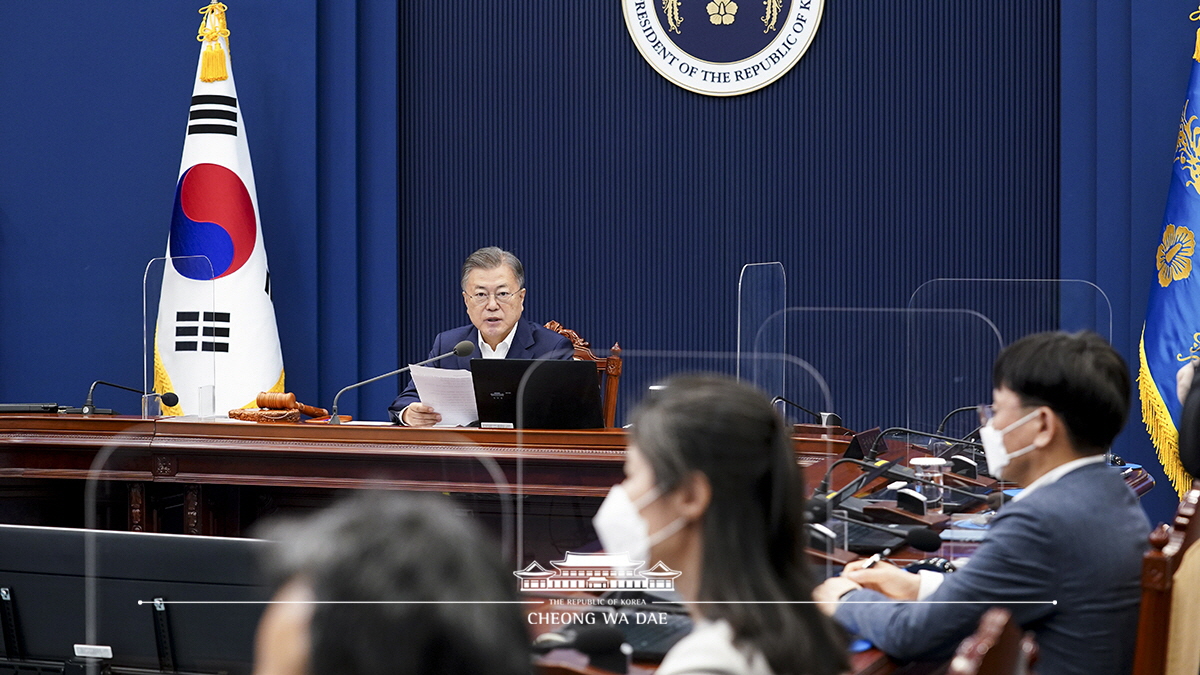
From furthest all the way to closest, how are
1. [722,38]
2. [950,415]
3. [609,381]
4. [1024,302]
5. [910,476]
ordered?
[722,38] → [1024,302] → [950,415] → [609,381] → [910,476]

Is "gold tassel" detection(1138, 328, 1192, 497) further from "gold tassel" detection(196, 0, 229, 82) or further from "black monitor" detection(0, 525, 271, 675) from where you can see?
"gold tassel" detection(196, 0, 229, 82)

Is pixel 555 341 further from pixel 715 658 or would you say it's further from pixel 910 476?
pixel 715 658

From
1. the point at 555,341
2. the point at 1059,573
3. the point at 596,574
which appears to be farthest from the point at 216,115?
the point at 1059,573

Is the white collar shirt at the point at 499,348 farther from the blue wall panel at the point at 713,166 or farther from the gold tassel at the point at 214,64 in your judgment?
the gold tassel at the point at 214,64

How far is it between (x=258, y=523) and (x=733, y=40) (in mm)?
3244

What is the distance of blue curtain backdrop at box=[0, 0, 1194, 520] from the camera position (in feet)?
16.4

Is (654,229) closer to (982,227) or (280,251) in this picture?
(982,227)

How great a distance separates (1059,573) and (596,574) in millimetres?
716

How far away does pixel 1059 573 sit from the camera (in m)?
1.67

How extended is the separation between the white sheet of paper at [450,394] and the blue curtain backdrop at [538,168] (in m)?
2.09

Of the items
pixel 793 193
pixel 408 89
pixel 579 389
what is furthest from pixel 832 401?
pixel 408 89

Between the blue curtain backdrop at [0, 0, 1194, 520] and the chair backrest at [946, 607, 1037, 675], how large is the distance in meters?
3.91

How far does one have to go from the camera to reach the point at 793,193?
17.3ft

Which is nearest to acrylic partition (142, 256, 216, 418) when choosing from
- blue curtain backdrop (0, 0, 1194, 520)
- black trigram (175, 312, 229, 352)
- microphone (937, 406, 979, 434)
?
black trigram (175, 312, 229, 352)
